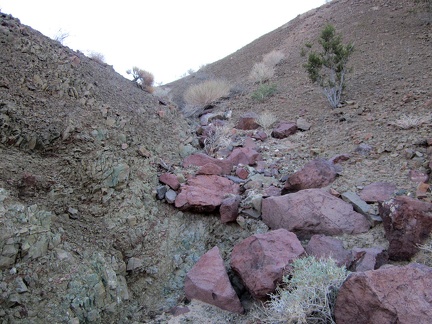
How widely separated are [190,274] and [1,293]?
167cm

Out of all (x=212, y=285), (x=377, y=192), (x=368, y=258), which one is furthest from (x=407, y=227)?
(x=212, y=285)

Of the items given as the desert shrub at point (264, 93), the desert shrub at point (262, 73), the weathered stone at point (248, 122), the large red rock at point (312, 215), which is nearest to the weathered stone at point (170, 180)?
the large red rock at point (312, 215)

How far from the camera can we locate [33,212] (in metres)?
3.80

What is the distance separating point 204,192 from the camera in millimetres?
4859

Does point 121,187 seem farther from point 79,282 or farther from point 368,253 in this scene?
point 368,253

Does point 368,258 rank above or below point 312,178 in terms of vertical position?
below

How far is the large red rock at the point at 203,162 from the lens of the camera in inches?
225

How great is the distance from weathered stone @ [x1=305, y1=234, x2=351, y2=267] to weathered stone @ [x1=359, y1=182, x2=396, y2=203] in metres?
0.87

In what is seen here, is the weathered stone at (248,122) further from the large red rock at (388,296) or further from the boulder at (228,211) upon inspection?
the large red rock at (388,296)

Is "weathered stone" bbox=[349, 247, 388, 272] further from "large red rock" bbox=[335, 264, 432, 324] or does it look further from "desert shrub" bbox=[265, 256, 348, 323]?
"large red rock" bbox=[335, 264, 432, 324]

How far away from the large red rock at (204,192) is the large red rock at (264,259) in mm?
1013

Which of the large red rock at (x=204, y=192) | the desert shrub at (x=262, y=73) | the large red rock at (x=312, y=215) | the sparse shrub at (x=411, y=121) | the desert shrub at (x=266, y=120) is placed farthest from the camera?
the desert shrub at (x=262, y=73)

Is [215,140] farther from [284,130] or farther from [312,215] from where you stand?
[312,215]

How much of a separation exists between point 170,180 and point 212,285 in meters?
1.90
